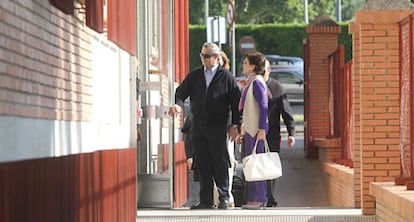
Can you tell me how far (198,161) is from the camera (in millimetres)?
13672

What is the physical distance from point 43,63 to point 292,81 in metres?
43.7

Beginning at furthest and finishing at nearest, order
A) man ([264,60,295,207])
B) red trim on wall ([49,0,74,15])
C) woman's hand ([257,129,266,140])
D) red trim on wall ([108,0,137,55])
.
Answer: man ([264,60,295,207]) → woman's hand ([257,129,266,140]) → red trim on wall ([108,0,137,55]) → red trim on wall ([49,0,74,15])

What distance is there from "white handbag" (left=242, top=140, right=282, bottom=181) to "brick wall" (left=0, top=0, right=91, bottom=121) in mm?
3892

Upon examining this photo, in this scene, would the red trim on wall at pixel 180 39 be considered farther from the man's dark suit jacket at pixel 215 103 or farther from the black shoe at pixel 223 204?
the black shoe at pixel 223 204

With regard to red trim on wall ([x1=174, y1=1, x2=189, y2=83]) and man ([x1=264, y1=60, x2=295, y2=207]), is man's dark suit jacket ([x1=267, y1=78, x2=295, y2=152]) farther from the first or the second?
red trim on wall ([x1=174, y1=1, x2=189, y2=83])

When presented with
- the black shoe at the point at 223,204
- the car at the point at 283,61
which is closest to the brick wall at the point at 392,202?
the black shoe at the point at 223,204

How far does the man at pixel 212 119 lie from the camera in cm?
1352

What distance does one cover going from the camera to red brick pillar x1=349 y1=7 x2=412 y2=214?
12523 millimetres

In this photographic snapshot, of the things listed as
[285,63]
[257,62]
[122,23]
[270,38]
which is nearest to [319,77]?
[257,62]

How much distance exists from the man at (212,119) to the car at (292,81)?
119 ft

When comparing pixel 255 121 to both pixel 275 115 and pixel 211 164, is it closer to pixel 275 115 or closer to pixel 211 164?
pixel 211 164

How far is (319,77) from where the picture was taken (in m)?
22.9

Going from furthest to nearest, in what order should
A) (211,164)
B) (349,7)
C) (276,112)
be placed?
1. (349,7)
2. (276,112)
3. (211,164)

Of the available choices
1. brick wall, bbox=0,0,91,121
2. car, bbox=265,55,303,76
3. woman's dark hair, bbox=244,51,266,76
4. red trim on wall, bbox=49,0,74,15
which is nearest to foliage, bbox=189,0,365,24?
car, bbox=265,55,303,76
